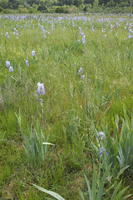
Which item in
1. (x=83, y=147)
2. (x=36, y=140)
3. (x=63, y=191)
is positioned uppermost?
(x=36, y=140)

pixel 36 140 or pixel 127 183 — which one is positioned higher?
pixel 36 140

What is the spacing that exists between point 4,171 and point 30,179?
0.65ft

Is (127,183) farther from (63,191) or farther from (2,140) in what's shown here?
(2,140)

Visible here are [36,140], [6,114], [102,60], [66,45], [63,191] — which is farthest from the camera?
[66,45]

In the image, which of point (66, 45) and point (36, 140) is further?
point (66, 45)

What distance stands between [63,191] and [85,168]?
9.8 inches

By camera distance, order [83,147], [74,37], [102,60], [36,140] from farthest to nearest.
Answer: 1. [74,37]
2. [102,60]
3. [83,147]
4. [36,140]

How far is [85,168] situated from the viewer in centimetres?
159

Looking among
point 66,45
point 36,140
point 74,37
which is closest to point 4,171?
point 36,140

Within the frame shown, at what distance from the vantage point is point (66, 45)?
498 centimetres

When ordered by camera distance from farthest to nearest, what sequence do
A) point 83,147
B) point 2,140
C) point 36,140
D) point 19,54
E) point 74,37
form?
point 74,37
point 19,54
point 2,140
point 83,147
point 36,140

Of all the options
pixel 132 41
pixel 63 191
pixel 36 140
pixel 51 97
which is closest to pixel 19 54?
pixel 51 97

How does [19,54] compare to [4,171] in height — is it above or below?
above

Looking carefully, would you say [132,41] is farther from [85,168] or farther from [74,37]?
[85,168]
